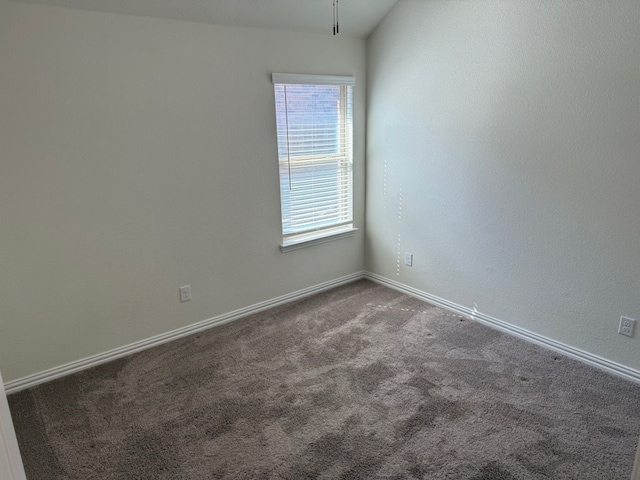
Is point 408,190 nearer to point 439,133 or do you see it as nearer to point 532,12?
point 439,133

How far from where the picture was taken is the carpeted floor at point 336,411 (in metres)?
1.87

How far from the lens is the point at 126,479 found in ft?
5.98

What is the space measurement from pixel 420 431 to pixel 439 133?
2.09 m

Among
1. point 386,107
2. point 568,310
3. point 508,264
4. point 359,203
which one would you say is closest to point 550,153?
point 508,264

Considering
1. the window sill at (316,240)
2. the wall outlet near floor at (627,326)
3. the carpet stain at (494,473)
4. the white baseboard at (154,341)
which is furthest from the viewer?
the window sill at (316,240)

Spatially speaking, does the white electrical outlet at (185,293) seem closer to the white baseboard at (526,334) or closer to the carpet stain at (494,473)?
the white baseboard at (526,334)

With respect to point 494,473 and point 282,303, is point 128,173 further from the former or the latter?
point 494,473

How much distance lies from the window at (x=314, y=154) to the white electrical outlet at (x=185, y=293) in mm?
822

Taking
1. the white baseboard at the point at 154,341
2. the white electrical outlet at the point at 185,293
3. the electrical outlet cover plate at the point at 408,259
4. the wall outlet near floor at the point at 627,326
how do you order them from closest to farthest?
the wall outlet near floor at the point at 627,326 < the white baseboard at the point at 154,341 < the white electrical outlet at the point at 185,293 < the electrical outlet cover plate at the point at 408,259

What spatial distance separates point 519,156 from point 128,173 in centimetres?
248

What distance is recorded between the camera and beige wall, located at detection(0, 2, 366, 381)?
7.48 ft

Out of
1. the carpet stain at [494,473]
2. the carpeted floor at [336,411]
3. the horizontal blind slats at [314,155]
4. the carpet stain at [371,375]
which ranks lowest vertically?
the carpet stain at [494,473]

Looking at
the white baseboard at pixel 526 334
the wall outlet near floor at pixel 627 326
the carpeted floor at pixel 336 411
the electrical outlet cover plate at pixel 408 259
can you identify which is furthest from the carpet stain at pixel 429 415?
the electrical outlet cover plate at pixel 408 259

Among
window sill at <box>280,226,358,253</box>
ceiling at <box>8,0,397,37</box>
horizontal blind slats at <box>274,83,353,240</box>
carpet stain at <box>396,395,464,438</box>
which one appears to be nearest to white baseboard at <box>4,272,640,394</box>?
window sill at <box>280,226,358,253</box>
